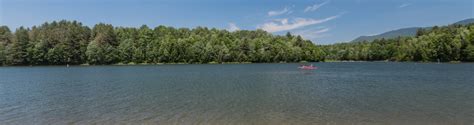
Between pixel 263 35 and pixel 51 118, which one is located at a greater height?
pixel 263 35

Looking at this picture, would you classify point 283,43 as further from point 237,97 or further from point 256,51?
point 237,97

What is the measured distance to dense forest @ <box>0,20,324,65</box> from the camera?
425 ft

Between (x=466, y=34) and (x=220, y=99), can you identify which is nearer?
(x=220, y=99)

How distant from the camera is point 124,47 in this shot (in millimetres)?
137875

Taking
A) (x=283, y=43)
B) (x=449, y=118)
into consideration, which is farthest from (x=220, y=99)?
(x=283, y=43)

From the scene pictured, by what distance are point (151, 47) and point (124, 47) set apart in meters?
9.90

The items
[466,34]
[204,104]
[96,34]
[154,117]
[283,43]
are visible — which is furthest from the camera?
[283,43]

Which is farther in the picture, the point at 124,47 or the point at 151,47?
the point at 151,47

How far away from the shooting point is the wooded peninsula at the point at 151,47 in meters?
129

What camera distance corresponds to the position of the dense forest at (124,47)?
129500 mm

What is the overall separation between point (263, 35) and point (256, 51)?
27.5 m

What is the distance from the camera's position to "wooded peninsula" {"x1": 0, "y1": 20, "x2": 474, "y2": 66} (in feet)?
423

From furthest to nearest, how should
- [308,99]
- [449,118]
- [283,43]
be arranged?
[283,43] < [308,99] < [449,118]

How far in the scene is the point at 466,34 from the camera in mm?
129750
